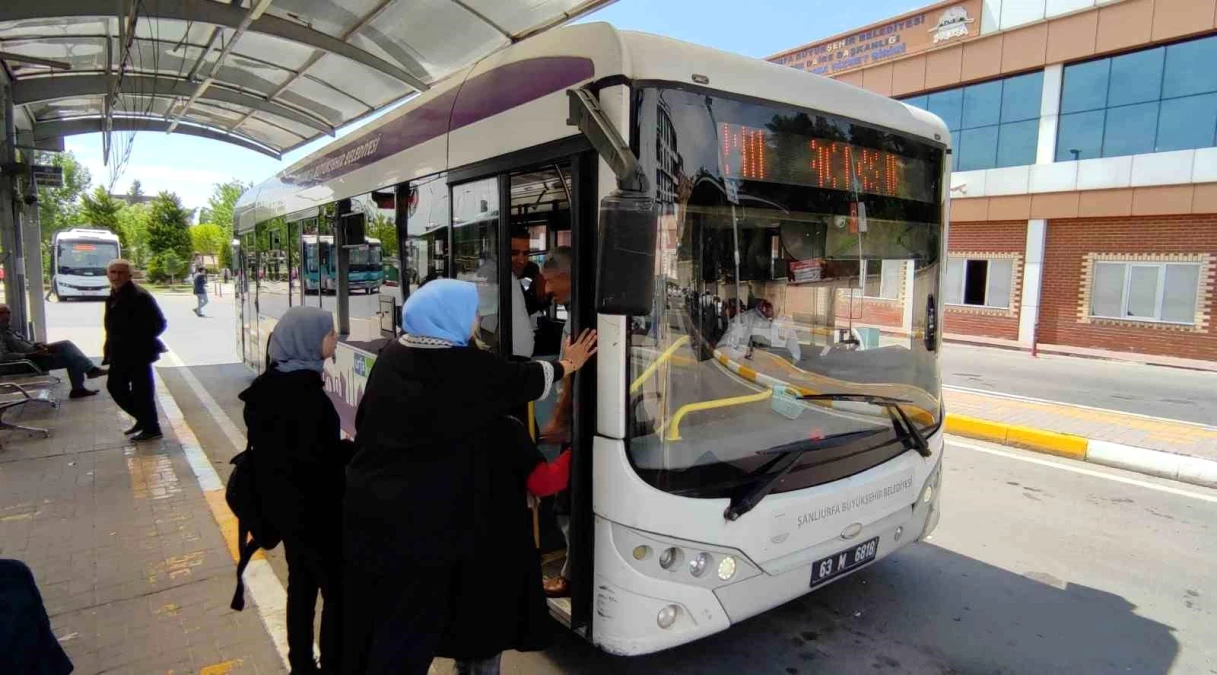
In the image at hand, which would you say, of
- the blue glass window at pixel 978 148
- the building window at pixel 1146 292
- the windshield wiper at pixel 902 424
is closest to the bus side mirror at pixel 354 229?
the windshield wiper at pixel 902 424

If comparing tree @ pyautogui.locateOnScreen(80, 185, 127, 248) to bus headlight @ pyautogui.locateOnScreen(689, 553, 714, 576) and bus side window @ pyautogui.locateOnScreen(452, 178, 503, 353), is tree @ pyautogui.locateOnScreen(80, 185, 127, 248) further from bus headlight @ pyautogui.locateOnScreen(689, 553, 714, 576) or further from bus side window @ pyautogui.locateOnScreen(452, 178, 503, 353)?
bus headlight @ pyautogui.locateOnScreen(689, 553, 714, 576)

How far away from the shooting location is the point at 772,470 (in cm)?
281

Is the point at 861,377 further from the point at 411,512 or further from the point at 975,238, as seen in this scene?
the point at 975,238

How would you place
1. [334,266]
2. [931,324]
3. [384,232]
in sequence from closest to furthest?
[931,324]
[384,232]
[334,266]

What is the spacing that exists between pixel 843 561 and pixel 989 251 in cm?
1722

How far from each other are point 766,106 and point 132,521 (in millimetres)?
5145

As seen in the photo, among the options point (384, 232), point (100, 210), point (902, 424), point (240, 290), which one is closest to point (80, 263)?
point (100, 210)

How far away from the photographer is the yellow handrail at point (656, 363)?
261 cm

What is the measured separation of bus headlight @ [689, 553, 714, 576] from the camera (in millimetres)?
2695

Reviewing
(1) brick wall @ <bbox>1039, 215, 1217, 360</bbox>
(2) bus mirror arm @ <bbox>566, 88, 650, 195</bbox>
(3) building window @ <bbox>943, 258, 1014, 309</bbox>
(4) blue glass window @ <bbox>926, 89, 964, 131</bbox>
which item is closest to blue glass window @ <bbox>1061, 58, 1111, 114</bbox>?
(4) blue glass window @ <bbox>926, 89, 964, 131</bbox>

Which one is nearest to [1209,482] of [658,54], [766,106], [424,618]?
[766,106]

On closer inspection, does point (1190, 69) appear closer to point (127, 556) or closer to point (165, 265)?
point (127, 556)

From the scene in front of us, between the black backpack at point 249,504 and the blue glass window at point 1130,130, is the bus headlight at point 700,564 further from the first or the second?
the blue glass window at point 1130,130

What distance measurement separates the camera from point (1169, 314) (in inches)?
575
